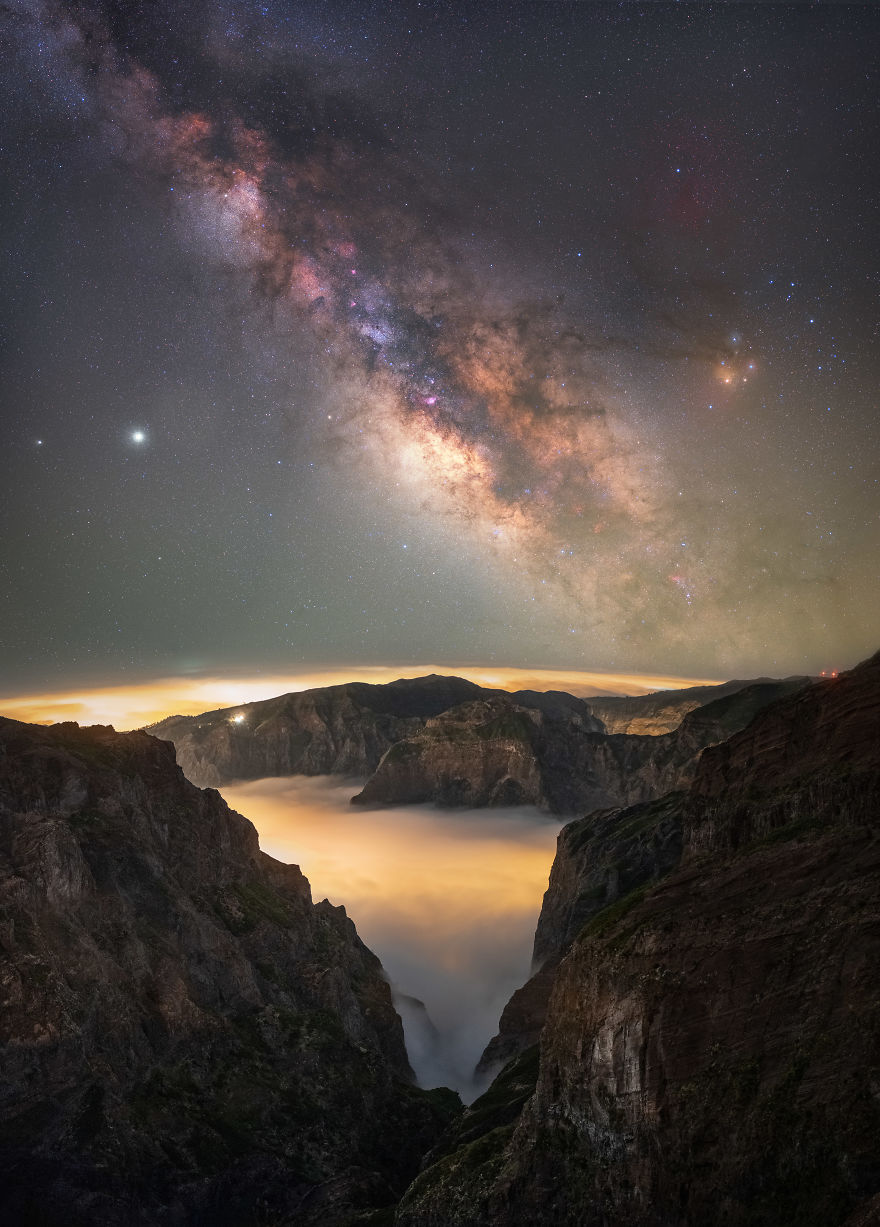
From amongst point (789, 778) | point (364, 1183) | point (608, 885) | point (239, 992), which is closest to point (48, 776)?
point (239, 992)

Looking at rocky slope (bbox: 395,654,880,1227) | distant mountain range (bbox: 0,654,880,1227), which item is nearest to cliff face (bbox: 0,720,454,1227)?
distant mountain range (bbox: 0,654,880,1227)

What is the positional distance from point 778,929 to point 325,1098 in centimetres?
11573

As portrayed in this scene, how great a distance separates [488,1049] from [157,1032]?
104 meters

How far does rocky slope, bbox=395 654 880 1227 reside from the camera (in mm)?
49062

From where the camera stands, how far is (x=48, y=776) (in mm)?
139375

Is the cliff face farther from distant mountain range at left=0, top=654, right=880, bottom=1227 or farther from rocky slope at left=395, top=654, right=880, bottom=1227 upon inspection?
rocky slope at left=395, top=654, right=880, bottom=1227

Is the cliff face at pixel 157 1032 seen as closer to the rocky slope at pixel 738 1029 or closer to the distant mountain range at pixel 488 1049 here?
the distant mountain range at pixel 488 1049

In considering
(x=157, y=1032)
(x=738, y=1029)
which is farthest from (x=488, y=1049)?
(x=738, y=1029)

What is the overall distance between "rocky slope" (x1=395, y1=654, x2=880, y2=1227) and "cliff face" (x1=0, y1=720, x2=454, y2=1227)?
139 feet

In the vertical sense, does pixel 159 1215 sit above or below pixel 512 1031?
above

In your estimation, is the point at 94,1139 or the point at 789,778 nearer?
the point at 789,778

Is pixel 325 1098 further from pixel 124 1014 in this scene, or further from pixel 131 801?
pixel 131 801

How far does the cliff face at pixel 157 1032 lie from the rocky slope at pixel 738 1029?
42.4 metres

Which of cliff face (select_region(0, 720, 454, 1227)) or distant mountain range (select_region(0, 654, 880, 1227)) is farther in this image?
cliff face (select_region(0, 720, 454, 1227))
